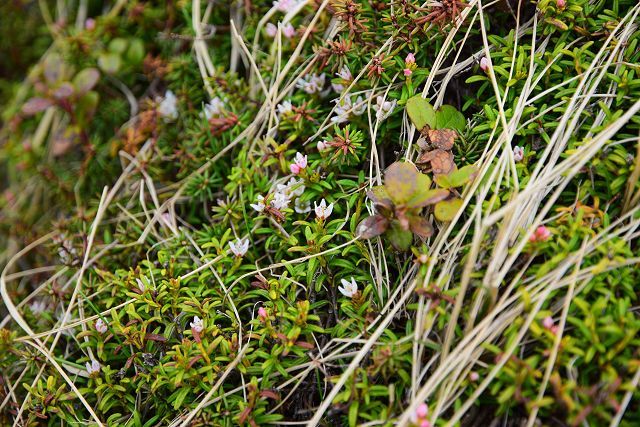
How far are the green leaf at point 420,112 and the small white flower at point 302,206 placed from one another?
21.9 inches

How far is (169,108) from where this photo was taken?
9.45 feet

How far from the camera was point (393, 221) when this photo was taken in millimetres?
1938

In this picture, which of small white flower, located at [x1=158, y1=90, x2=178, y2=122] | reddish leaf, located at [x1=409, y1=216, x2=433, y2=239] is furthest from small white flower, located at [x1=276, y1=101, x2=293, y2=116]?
reddish leaf, located at [x1=409, y1=216, x2=433, y2=239]

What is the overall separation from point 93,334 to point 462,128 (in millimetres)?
1756

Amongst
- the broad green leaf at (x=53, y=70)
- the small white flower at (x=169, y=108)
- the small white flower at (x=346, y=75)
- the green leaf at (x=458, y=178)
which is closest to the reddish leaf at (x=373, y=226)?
the green leaf at (x=458, y=178)

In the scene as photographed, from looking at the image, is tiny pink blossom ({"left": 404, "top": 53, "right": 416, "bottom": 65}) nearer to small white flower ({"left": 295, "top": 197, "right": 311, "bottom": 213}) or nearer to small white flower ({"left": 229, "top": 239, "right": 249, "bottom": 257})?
small white flower ({"left": 295, "top": 197, "right": 311, "bottom": 213})

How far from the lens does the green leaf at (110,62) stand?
9.96 ft

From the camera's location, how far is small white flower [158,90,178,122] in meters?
2.87

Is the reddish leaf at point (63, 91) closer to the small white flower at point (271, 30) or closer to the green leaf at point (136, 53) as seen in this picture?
the green leaf at point (136, 53)

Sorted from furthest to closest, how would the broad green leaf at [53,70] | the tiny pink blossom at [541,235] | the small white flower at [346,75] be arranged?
the broad green leaf at [53,70] < the small white flower at [346,75] < the tiny pink blossom at [541,235]

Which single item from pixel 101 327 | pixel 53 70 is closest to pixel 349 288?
pixel 101 327

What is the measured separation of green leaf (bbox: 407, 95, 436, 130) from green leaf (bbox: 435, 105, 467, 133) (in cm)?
5

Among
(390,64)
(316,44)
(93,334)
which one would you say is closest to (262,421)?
(93,334)

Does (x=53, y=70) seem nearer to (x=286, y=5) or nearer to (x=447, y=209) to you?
(x=286, y=5)
